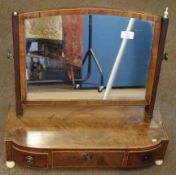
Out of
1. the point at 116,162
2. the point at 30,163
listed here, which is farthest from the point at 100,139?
the point at 30,163

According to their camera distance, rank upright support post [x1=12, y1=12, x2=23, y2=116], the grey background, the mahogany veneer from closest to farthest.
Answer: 1. upright support post [x1=12, y1=12, x2=23, y2=116]
2. the mahogany veneer
3. the grey background

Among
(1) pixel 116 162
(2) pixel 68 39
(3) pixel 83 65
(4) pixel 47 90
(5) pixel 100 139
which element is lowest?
(1) pixel 116 162

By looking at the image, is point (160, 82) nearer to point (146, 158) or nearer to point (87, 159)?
point (146, 158)

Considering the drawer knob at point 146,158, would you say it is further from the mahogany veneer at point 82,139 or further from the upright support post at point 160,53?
the upright support post at point 160,53

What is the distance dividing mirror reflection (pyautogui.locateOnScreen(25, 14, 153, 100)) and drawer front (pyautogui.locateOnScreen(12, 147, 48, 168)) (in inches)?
9.1

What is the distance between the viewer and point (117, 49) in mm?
Answer: 1505

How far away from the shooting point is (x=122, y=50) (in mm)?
1505

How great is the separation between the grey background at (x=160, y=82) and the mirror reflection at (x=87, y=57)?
1.03 ft

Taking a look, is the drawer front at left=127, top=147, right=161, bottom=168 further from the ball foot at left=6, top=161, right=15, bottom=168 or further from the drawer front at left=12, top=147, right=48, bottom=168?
the ball foot at left=6, top=161, right=15, bottom=168

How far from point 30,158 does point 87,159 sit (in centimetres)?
23

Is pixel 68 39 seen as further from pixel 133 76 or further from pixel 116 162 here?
pixel 116 162

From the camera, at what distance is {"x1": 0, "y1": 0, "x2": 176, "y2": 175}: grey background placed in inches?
62.7

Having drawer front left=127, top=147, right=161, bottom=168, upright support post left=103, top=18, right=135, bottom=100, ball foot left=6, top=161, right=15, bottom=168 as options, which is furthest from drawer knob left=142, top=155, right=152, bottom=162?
ball foot left=6, top=161, right=15, bottom=168

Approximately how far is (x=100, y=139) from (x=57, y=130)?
182 millimetres
